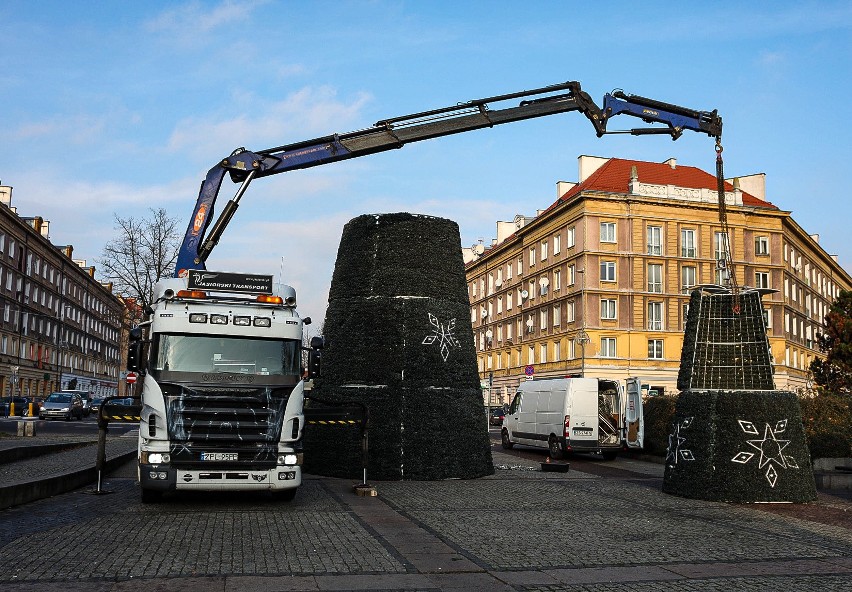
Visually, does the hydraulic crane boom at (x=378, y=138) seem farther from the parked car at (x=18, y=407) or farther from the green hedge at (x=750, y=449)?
the parked car at (x=18, y=407)

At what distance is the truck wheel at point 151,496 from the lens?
40.8 feet

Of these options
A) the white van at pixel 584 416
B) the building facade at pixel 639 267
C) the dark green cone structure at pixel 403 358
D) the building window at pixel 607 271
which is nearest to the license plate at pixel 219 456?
the dark green cone structure at pixel 403 358

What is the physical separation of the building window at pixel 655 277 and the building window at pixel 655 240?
98 centimetres

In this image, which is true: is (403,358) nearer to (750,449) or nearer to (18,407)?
(750,449)

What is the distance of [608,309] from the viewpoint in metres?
61.9

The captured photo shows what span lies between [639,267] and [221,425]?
5425cm

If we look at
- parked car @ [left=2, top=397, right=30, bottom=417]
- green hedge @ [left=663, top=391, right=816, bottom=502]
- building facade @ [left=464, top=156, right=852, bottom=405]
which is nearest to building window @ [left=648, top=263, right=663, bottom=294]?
building facade @ [left=464, top=156, right=852, bottom=405]

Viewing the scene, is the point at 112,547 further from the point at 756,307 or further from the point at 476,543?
the point at 756,307

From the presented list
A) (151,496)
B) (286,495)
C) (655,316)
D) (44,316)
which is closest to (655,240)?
(655,316)

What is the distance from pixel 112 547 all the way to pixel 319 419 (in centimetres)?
587

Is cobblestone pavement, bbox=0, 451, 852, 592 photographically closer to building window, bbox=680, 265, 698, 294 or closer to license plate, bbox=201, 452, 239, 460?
license plate, bbox=201, 452, 239, 460

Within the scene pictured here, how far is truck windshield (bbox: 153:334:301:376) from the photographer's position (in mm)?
12180

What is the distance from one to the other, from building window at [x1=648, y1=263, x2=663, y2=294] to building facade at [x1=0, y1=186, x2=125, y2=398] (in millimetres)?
37632

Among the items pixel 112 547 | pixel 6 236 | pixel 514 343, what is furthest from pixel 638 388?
pixel 6 236
